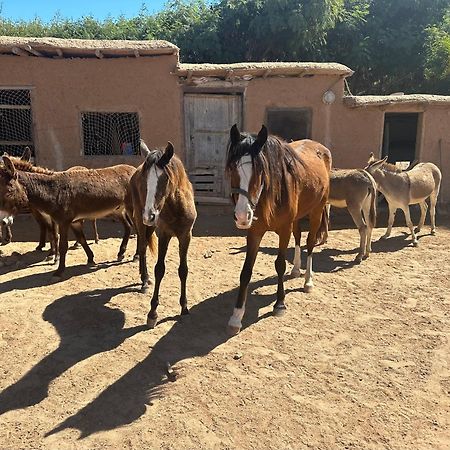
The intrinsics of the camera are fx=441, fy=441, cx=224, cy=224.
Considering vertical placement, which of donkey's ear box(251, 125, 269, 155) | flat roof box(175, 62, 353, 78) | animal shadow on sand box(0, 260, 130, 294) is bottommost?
animal shadow on sand box(0, 260, 130, 294)

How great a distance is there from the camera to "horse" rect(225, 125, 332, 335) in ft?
13.1

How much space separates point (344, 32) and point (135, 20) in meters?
9.68

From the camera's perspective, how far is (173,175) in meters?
4.43

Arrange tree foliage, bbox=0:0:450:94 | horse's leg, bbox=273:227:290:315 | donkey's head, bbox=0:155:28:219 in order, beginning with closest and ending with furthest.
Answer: horse's leg, bbox=273:227:290:315, donkey's head, bbox=0:155:28:219, tree foliage, bbox=0:0:450:94

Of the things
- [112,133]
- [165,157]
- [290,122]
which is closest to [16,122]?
[112,133]

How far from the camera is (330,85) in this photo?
986cm

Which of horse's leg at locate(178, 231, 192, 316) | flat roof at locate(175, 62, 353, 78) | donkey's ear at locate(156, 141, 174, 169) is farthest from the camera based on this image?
flat roof at locate(175, 62, 353, 78)

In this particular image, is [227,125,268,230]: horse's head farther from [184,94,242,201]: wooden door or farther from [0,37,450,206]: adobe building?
[184,94,242,201]: wooden door

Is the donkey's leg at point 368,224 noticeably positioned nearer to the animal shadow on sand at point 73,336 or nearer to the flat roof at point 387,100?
the flat roof at point 387,100

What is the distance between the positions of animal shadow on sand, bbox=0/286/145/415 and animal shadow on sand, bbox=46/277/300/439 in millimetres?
441

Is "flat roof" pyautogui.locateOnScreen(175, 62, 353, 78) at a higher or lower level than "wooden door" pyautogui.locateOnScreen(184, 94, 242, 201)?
higher

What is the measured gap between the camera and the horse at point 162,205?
13.5 feet

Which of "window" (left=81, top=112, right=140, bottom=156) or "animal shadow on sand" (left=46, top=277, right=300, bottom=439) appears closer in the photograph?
"animal shadow on sand" (left=46, top=277, right=300, bottom=439)


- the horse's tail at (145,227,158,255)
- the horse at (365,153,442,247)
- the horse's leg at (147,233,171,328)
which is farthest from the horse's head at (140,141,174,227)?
the horse at (365,153,442,247)
